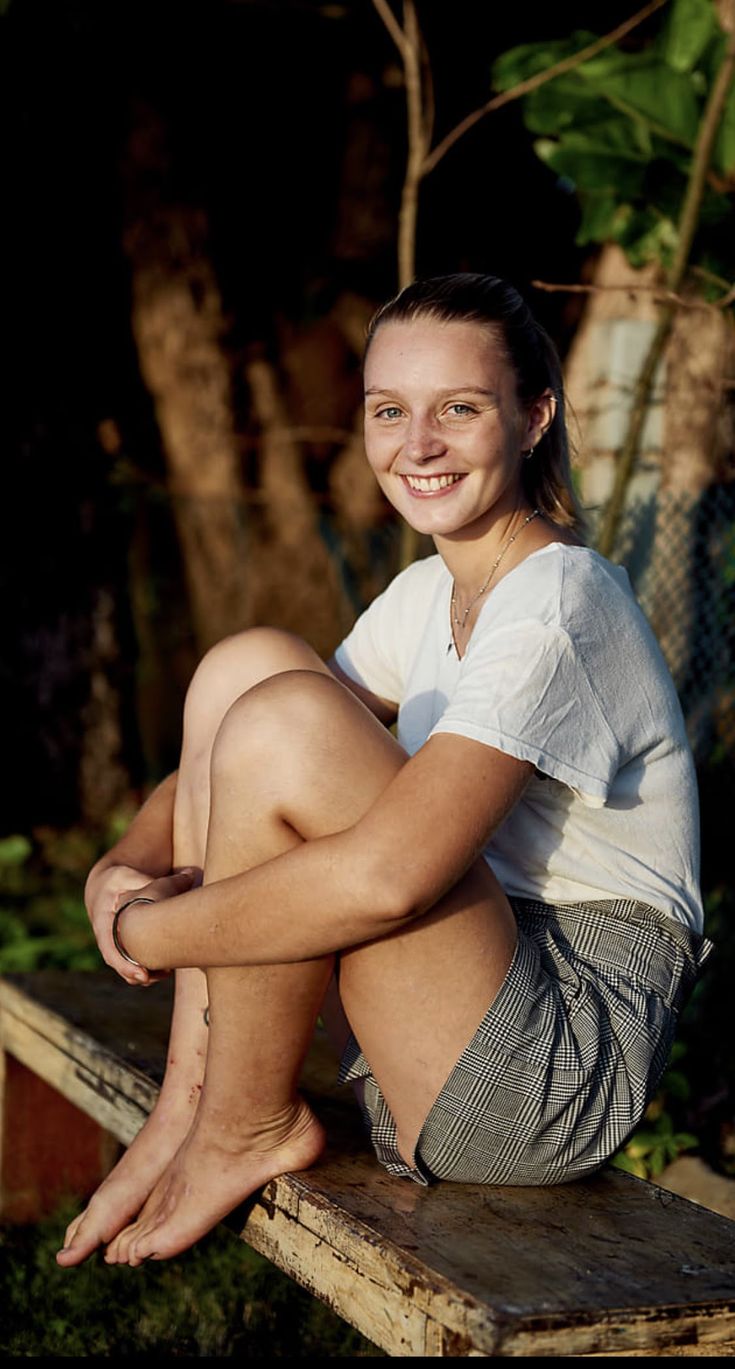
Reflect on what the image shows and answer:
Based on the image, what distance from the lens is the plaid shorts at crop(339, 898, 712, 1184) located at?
196 cm

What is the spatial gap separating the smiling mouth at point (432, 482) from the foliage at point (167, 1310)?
146cm

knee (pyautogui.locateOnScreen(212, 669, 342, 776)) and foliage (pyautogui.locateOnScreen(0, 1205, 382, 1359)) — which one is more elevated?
knee (pyautogui.locateOnScreen(212, 669, 342, 776))

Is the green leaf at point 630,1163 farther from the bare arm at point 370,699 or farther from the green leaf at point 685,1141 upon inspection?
the bare arm at point 370,699

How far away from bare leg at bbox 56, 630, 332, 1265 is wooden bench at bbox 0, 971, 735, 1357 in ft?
0.50

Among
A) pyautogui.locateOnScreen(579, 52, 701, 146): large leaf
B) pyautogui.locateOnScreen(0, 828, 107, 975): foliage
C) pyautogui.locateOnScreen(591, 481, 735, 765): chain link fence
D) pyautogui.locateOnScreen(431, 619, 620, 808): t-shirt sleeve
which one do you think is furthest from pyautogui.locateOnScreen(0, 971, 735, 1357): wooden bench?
pyautogui.locateOnScreen(579, 52, 701, 146): large leaf

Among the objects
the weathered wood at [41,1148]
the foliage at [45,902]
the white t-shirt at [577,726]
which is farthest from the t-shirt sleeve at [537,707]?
the foliage at [45,902]

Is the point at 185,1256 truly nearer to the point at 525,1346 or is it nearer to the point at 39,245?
the point at 525,1346

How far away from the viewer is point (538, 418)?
2.27 metres

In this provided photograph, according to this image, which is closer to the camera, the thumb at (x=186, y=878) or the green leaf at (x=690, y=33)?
the thumb at (x=186, y=878)

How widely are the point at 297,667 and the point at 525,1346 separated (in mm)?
1032

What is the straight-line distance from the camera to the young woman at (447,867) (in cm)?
186

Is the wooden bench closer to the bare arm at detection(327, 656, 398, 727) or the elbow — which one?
the elbow

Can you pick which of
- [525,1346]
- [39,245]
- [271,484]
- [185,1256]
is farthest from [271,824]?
[271,484]

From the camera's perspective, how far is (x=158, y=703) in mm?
7734
